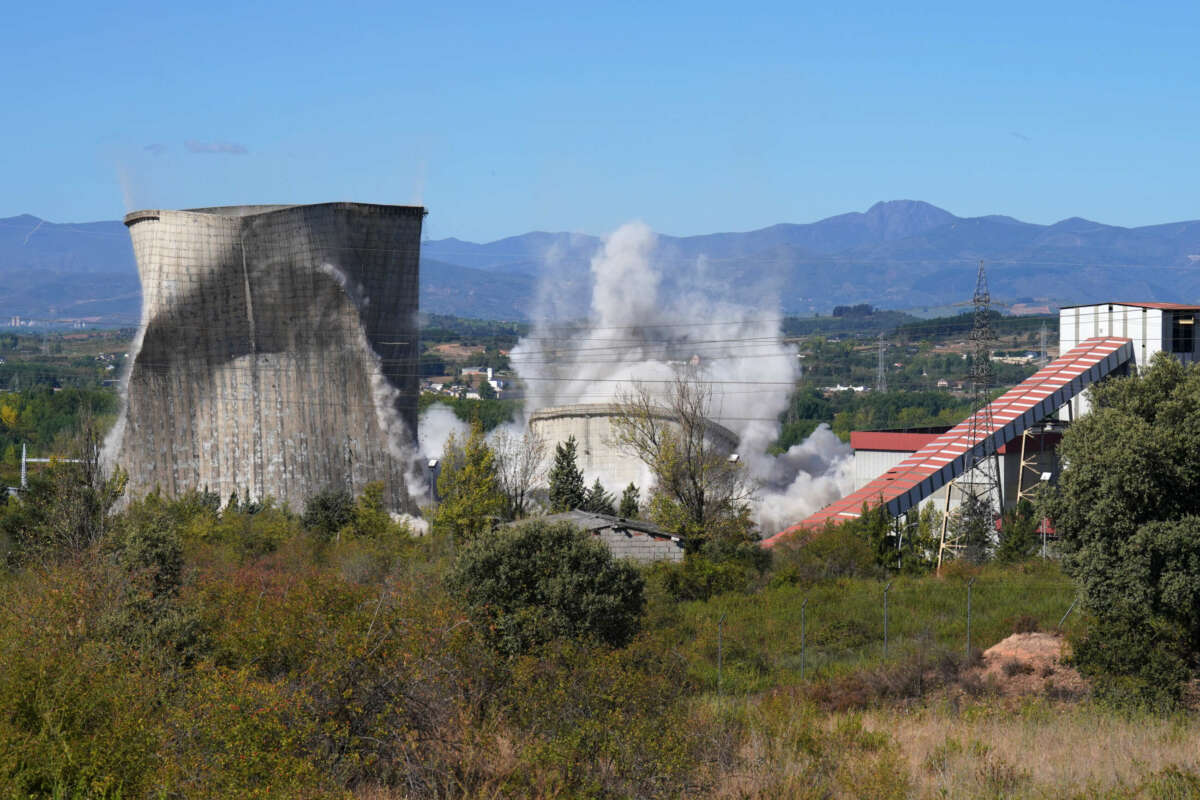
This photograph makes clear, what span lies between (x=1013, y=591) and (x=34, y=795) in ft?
72.1

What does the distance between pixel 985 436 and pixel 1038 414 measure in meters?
2.84

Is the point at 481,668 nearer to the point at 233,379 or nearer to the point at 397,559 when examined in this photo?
the point at 397,559

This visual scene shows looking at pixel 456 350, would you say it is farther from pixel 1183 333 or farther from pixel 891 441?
pixel 1183 333

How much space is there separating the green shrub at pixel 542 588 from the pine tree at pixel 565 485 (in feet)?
69.8

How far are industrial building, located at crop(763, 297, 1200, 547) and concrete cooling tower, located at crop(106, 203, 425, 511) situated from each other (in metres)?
15.3

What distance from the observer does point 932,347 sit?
15888 centimetres

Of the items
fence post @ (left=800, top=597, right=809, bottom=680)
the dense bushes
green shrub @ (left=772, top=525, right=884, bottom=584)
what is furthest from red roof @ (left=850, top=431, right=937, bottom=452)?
the dense bushes

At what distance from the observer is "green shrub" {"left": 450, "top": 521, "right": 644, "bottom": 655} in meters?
19.9

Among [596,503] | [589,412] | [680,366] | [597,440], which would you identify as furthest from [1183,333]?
[680,366]

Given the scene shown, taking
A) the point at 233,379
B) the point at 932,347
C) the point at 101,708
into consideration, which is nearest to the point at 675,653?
the point at 101,708

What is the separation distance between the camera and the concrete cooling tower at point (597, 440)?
5462cm

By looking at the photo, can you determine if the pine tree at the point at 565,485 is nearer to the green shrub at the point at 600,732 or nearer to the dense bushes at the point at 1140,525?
the dense bushes at the point at 1140,525

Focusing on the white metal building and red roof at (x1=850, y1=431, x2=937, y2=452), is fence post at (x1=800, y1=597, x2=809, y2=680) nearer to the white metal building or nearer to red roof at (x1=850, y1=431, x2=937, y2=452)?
the white metal building

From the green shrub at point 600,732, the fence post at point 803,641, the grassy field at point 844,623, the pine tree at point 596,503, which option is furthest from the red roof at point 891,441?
the green shrub at point 600,732
